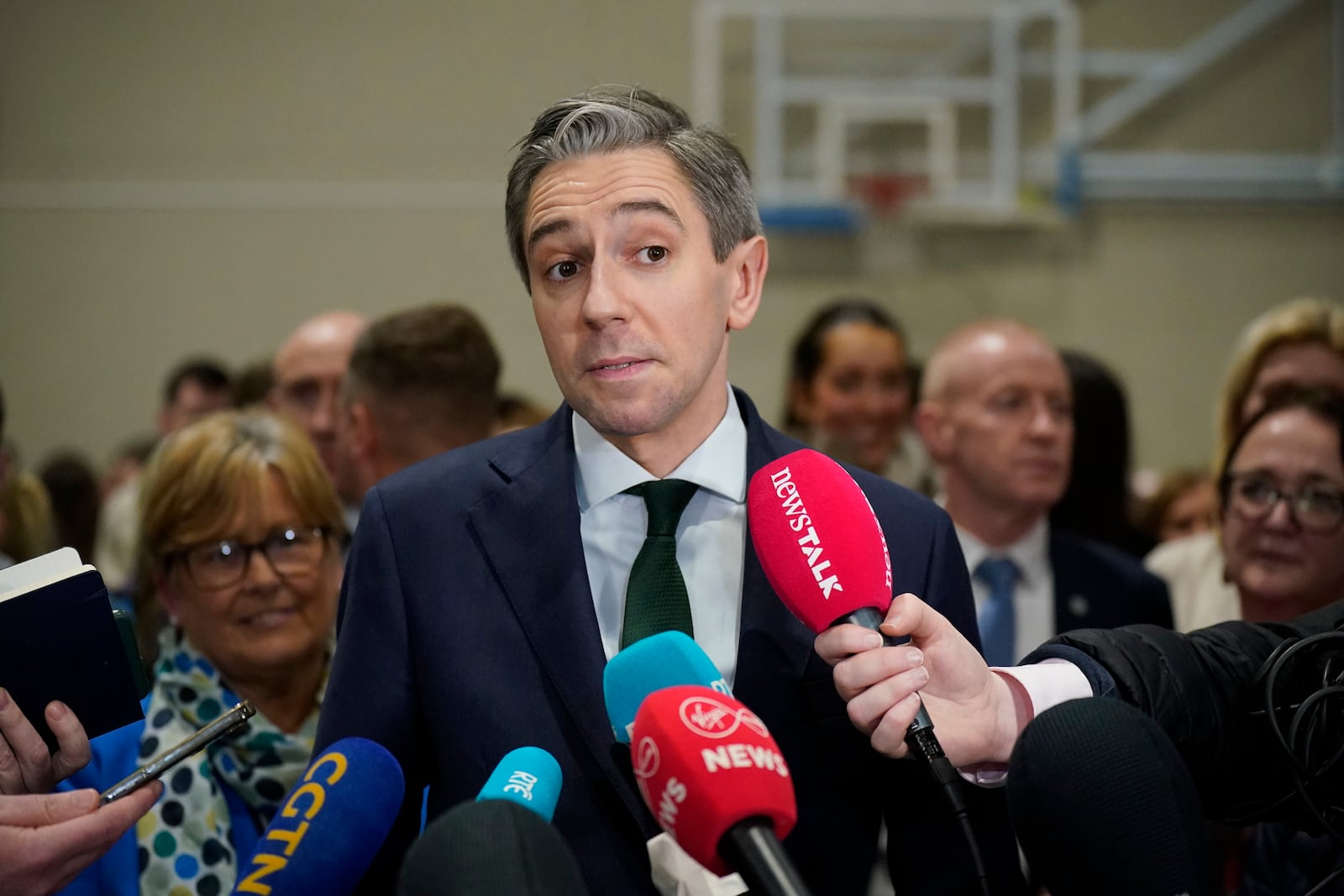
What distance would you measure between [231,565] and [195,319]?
527 centimetres

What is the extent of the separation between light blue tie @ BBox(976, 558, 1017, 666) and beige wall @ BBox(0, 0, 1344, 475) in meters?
4.06

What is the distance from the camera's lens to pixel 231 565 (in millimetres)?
2156

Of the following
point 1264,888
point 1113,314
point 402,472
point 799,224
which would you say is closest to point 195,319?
point 799,224

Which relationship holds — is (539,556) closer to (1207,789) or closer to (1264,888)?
(1207,789)

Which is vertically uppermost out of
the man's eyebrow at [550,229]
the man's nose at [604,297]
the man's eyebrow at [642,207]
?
the man's eyebrow at [642,207]

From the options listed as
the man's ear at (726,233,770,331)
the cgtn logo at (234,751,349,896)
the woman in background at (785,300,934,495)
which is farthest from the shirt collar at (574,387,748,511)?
the woman in background at (785,300,934,495)

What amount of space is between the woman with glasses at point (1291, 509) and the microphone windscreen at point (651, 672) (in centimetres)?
144

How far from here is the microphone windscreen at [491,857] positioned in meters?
0.95

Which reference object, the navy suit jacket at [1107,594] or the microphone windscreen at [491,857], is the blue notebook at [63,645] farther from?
the navy suit jacket at [1107,594]

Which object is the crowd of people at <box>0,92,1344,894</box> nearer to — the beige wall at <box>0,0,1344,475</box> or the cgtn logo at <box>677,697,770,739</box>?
the cgtn logo at <box>677,697,770,739</box>

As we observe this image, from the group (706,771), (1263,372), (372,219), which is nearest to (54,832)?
(706,771)

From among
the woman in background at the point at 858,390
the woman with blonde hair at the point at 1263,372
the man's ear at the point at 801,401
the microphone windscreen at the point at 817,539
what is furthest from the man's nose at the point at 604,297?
the man's ear at the point at 801,401

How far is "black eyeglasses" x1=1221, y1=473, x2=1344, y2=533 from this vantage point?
2.30m

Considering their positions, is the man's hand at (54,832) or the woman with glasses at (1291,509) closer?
the man's hand at (54,832)
